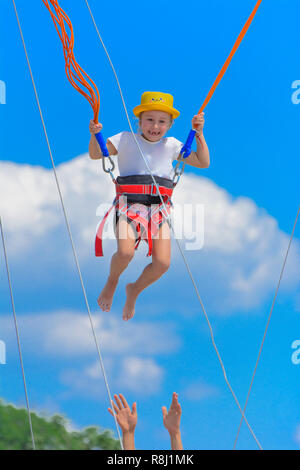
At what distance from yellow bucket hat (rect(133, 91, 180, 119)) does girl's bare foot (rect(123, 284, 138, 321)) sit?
4.72ft

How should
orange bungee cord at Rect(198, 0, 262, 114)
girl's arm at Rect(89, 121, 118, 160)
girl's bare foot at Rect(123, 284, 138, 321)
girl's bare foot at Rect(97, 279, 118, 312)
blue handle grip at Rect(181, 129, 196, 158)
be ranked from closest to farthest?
orange bungee cord at Rect(198, 0, 262, 114), girl's arm at Rect(89, 121, 118, 160), blue handle grip at Rect(181, 129, 196, 158), girl's bare foot at Rect(97, 279, 118, 312), girl's bare foot at Rect(123, 284, 138, 321)

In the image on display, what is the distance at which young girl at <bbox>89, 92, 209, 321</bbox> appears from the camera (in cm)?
509

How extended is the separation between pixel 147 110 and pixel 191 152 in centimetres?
49

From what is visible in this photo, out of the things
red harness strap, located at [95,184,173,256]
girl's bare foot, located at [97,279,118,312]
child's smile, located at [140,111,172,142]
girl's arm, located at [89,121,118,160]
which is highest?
child's smile, located at [140,111,172,142]

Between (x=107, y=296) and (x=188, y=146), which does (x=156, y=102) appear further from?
(x=107, y=296)

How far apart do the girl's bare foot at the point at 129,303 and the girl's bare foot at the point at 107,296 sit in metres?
0.16

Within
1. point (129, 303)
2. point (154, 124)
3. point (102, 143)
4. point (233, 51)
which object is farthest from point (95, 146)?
point (129, 303)

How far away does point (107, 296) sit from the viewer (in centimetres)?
548

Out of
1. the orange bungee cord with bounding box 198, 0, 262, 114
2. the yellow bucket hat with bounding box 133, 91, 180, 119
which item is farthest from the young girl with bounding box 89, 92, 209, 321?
the orange bungee cord with bounding box 198, 0, 262, 114

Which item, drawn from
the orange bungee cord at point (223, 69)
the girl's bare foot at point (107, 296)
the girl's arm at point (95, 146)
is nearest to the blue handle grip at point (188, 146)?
the orange bungee cord at point (223, 69)

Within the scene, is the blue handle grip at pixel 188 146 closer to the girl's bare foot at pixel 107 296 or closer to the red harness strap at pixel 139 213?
the red harness strap at pixel 139 213

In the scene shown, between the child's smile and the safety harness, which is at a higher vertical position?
the child's smile

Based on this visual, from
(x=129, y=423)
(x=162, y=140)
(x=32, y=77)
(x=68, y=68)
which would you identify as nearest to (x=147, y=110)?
(x=162, y=140)

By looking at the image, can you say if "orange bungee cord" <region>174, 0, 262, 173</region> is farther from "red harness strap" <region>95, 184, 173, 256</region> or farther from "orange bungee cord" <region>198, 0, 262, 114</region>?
"red harness strap" <region>95, 184, 173, 256</region>
